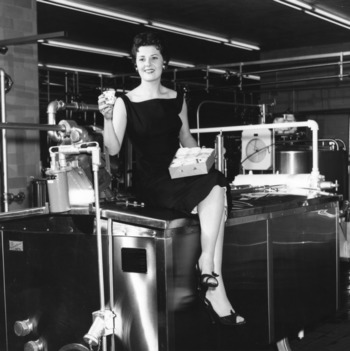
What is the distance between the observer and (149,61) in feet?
9.22

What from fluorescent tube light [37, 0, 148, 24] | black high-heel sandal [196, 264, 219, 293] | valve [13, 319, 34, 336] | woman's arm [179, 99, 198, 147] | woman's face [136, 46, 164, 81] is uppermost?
fluorescent tube light [37, 0, 148, 24]

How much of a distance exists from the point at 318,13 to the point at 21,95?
16.9ft

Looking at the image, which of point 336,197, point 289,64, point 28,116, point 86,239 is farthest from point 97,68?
point 86,239

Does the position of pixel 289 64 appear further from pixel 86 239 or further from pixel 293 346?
pixel 86 239

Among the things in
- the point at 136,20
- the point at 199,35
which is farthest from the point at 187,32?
the point at 136,20

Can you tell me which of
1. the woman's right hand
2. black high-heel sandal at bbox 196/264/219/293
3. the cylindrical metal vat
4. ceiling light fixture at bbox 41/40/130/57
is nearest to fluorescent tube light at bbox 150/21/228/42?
ceiling light fixture at bbox 41/40/130/57

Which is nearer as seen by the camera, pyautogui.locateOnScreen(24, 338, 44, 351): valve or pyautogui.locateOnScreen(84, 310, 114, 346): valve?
pyautogui.locateOnScreen(84, 310, 114, 346): valve

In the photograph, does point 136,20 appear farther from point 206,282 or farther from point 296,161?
point 206,282

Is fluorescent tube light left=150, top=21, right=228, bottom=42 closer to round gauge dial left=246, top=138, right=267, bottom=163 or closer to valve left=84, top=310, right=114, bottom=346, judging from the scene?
round gauge dial left=246, top=138, right=267, bottom=163

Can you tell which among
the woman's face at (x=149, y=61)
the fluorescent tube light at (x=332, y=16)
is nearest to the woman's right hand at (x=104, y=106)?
the woman's face at (x=149, y=61)

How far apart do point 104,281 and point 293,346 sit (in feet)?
5.69

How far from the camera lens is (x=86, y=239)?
259 cm

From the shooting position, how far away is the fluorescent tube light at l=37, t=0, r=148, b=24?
7.62m

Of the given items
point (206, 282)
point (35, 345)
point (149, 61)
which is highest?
point (149, 61)
